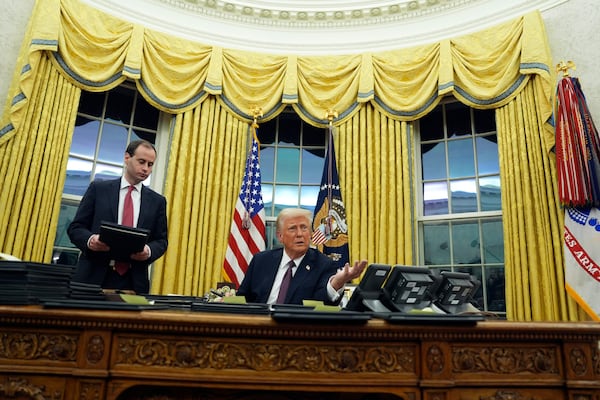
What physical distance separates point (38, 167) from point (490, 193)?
13.7ft

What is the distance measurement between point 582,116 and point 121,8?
4427 millimetres

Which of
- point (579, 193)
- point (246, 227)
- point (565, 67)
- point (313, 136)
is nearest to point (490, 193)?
point (579, 193)

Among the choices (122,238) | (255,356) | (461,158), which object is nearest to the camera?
(255,356)

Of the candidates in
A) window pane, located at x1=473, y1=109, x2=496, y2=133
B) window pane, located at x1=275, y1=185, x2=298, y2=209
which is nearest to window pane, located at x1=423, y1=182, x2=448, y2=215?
window pane, located at x1=473, y1=109, x2=496, y2=133

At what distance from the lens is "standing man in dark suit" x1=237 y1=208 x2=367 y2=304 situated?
72.7 inches

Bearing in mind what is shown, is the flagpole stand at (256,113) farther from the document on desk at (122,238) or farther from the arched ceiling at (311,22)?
the document on desk at (122,238)

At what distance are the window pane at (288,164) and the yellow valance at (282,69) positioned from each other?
0.51 m

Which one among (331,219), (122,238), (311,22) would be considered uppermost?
(311,22)

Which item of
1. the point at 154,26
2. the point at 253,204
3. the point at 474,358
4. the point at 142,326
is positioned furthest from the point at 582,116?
the point at 154,26

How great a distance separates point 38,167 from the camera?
355cm

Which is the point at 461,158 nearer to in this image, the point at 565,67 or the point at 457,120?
the point at 457,120

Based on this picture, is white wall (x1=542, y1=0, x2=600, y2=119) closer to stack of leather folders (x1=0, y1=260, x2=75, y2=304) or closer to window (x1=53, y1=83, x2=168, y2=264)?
window (x1=53, y1=83, x2=168, y2=264)

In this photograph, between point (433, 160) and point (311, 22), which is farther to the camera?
point (311, 22)

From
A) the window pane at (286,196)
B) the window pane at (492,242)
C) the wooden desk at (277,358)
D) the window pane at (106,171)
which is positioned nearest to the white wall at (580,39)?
the window pane at (492,242)
